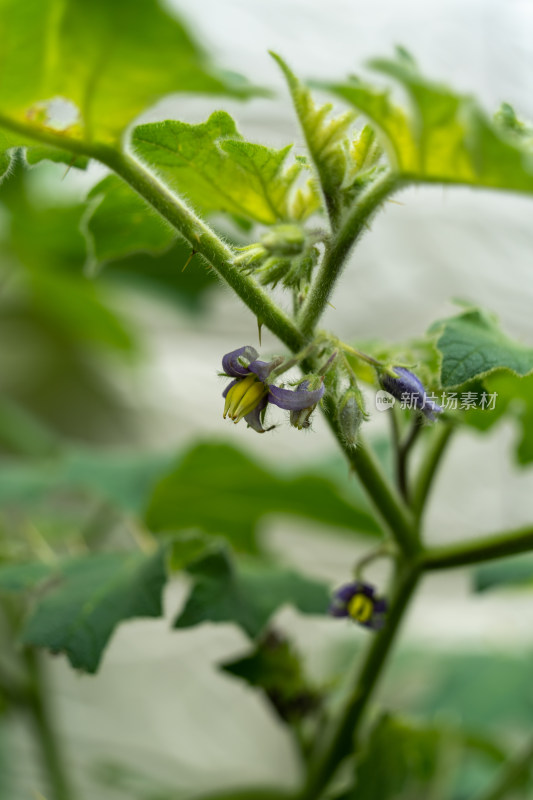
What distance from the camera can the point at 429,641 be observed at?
1.51m

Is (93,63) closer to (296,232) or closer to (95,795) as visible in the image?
(296,232)

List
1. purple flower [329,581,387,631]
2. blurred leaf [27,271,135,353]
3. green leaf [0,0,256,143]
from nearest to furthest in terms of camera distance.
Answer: green leaf [0,0,256,143], purple flower [329,581,387,631], blurred leaf [27,271,135,353]

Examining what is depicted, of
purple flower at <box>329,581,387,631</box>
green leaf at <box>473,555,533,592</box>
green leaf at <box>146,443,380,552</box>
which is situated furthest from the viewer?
green leaf at <box>146,443,380,552</box>

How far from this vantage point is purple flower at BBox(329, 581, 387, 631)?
1.65ft

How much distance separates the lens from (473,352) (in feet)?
1.32

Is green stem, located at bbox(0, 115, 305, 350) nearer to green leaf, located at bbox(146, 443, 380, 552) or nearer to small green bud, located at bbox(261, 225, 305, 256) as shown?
small green bud, located at bbox(261, 225, 305, 256)

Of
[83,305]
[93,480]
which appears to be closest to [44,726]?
[93,480]

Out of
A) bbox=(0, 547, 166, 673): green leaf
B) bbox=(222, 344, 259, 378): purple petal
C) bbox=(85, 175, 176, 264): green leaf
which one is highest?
bbox=(85, 175, 176, 264): green leaf

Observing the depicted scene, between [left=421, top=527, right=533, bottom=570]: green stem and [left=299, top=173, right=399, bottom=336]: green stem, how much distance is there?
0.20 metres

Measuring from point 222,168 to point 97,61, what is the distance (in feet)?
0.37

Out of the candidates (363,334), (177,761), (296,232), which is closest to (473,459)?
(363,334)

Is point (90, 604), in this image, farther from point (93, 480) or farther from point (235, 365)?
point (93, 480)

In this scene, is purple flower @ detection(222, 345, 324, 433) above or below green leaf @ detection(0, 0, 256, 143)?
below

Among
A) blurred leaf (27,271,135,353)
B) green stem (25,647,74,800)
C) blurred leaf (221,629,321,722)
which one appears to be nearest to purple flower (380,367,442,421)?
blurred leaf (221,629,321,722)
